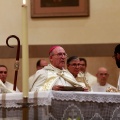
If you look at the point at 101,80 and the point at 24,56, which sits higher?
the point at 24,56

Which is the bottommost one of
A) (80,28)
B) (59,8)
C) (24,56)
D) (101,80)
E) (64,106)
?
(64,106)

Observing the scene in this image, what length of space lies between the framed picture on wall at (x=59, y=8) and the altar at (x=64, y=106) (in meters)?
4.86

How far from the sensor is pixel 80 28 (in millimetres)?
7375

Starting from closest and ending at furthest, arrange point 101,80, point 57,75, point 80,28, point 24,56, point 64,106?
point 24,56, point 64,106, point 57,75, point 101,80, point 80,28

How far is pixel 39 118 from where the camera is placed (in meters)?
2.49

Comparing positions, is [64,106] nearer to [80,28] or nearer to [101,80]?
[101,80]

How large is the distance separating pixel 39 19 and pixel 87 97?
194 inches

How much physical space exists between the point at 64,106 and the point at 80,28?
192 inches

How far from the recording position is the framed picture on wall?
7379mm

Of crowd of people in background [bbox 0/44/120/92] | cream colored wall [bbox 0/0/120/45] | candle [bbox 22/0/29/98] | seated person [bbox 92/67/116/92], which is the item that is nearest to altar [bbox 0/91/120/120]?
crowd of people in background [bbox 0/44/120/92]

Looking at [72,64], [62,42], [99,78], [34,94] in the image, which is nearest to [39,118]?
[34,94]

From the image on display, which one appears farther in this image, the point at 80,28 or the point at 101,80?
the point at 80,28

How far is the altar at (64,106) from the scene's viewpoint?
250 cm

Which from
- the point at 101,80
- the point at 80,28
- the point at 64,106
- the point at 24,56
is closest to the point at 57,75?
the point at 64,106
